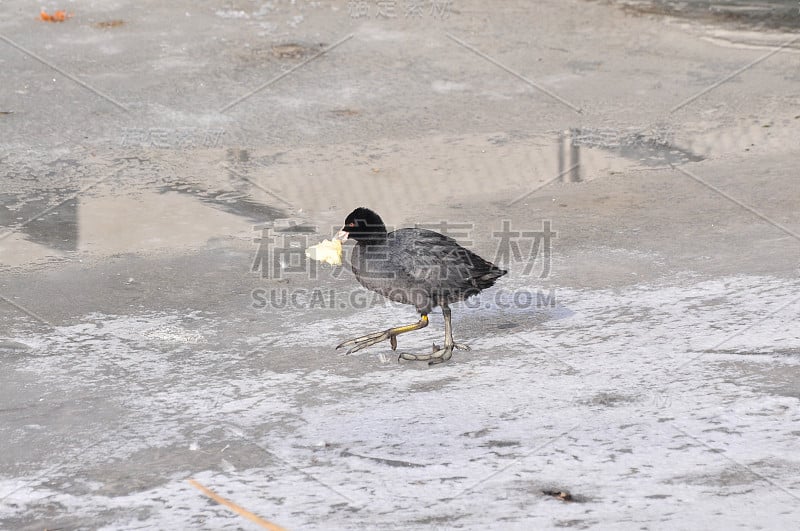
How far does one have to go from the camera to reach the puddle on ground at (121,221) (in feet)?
24.2

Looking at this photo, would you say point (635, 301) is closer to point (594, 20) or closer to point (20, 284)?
point (20, 284)

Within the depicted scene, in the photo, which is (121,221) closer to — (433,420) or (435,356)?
(435,356)

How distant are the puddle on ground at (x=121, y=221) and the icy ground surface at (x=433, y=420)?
117 centimetres

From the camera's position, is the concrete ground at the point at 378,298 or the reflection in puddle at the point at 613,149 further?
the reflection in puddle at the point at 613,149

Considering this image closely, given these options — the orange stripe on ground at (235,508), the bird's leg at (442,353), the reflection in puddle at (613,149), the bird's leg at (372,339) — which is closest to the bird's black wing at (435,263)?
the bird's leg at (442,353)

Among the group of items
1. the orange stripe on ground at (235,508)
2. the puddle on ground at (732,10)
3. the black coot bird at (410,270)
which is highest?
the puddle on ground at (732,10)

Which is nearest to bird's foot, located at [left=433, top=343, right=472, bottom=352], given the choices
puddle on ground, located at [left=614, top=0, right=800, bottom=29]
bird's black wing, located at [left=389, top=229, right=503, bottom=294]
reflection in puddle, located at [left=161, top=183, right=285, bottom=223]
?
bird's black wing, located at [left=389, top=229, right=503, bottom=294]

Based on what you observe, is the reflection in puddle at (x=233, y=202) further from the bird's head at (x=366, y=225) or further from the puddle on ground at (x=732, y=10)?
the puddle on ground at (x=732, y=10)

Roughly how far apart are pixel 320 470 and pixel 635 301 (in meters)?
2.56

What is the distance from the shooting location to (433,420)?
510cm

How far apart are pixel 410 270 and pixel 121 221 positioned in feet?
9.51

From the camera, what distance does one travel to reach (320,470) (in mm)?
4660

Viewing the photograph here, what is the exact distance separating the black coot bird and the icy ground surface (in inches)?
6.0

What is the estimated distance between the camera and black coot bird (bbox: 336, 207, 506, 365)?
19.1ft
